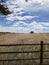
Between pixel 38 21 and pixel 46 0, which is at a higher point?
pixel 46 0

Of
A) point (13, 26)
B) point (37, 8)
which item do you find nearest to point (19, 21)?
point (13, 26)

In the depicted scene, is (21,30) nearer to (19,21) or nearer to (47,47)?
(19,21)

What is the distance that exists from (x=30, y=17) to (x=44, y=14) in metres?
0.72

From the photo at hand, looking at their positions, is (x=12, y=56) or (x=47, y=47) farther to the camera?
(x=47, y=47)

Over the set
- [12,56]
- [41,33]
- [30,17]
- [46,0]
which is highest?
[46,0]

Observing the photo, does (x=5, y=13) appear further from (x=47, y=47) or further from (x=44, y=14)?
(x=47, y=47)

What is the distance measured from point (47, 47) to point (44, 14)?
176cm

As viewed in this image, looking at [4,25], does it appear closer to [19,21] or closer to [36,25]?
[19,21]

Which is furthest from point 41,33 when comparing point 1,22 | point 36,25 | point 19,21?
point 1,22

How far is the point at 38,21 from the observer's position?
10945 millimetres

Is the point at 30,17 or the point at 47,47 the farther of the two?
the point at 47,47

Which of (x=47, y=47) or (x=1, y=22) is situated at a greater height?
(x=1, y=22)

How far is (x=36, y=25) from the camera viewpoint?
10953mm

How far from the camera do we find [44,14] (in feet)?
36.2
